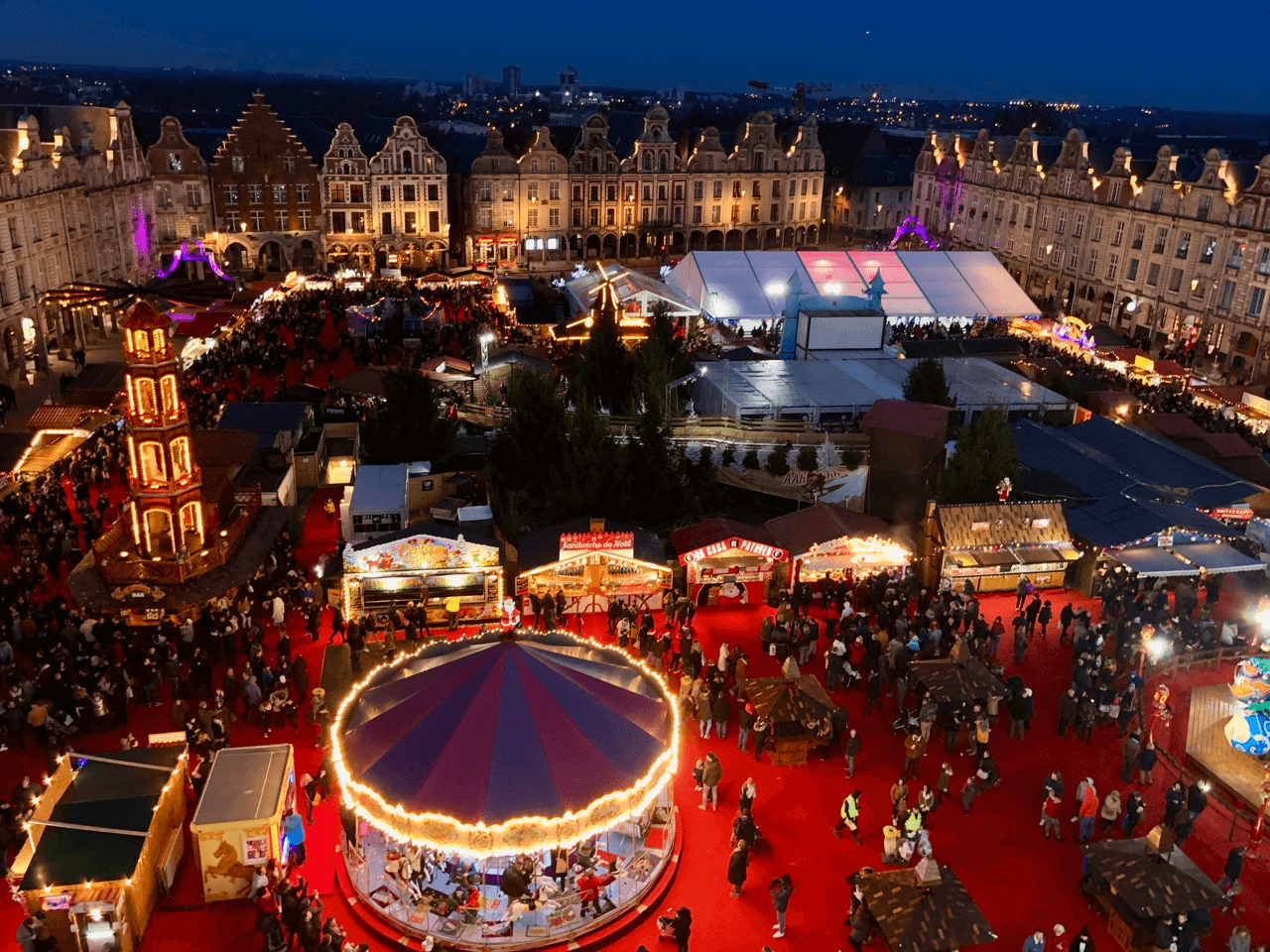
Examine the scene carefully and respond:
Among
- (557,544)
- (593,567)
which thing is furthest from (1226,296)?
(557,544)

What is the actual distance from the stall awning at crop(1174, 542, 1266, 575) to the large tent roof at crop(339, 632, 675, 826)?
14.6 meters

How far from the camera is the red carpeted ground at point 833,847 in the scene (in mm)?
13047

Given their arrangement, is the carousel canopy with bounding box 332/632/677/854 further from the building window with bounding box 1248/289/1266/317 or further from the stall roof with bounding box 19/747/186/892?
the building window with bounding box 1248/289/1266/317

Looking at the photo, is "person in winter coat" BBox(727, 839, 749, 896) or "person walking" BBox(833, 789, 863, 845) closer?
"person in winter coat" BBox(727, 839, 749, 896)

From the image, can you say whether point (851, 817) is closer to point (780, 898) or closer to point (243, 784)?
point (780, 898)

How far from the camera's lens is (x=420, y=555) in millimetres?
20391

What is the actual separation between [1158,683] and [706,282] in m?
26.8

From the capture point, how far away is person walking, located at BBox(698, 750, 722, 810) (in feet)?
49.1

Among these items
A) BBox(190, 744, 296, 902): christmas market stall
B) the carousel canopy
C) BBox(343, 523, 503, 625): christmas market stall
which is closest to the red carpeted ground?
BBox(190, 744, 296, 902): christmas market stall

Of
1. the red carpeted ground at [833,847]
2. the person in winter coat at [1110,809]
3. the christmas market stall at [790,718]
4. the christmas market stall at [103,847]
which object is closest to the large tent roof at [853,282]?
the red carpeted ground at [833,847]

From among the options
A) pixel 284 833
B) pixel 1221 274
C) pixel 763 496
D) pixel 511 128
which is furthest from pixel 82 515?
pixel 511 128

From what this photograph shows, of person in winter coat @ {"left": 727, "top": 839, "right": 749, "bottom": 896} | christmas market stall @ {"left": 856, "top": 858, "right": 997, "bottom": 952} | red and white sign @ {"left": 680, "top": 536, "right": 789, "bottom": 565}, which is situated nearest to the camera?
christmas market stall @ {"left": 856, "top": 858, "right": 997, "bottom": 952}

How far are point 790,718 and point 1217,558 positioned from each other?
1235 cm

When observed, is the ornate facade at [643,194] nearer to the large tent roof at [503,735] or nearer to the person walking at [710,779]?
the person walking at [710,779]
